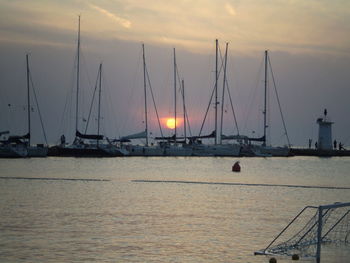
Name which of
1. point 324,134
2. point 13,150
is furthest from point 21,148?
point 324,134

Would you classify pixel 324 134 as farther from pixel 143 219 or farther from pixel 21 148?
pixel 143 219

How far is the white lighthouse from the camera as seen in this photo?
132125mm

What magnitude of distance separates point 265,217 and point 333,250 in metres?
11.6

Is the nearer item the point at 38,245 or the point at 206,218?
the point at 38,245

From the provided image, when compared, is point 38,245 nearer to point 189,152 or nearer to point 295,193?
point 295,193

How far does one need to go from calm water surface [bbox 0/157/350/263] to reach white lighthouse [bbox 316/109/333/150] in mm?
73418

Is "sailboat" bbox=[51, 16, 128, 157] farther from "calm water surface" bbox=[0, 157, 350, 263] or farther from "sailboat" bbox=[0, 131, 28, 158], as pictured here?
"calm water surface" bbox=[0, 157, 350, 263]

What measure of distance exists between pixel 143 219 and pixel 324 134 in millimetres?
108973

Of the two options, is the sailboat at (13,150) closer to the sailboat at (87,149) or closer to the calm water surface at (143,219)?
the sailboat at (87,149)

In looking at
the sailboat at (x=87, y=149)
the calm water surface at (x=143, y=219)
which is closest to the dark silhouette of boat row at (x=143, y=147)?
the sailboat at (x=87, y=149)

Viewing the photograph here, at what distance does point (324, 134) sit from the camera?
5453 inches

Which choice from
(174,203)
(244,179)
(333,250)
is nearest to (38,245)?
(333,250)

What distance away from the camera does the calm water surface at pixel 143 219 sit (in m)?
24.3

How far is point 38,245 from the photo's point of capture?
25078 millimetres
